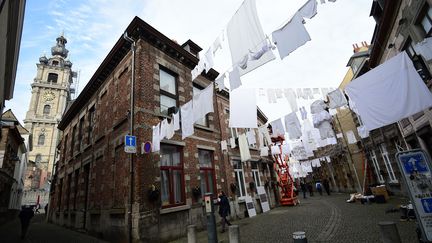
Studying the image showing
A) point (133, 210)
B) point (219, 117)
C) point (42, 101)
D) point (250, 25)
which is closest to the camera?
point (250, 25)

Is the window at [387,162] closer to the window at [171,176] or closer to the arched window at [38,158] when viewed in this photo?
the window at [171,176]

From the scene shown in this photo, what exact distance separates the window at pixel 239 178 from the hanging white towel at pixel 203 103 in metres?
7.82

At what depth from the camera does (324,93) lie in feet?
33.7

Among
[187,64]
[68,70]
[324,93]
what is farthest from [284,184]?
[68,70]

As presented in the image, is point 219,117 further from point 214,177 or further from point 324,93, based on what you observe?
point 324,93

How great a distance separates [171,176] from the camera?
935 cm

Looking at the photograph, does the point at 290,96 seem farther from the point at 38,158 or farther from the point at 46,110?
the point at 46,110

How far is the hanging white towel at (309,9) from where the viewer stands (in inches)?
192

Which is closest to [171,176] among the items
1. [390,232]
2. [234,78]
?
[234,78]

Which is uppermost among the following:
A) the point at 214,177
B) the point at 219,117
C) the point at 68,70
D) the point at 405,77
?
the point at 68,70

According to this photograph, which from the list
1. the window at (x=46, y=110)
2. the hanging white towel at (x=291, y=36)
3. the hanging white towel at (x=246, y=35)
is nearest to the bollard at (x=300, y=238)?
the hanging white towel at (x=291, y=36)

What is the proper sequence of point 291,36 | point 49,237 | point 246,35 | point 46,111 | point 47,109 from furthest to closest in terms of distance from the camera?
point 47,109 → point 46,111 → point 49,237 → point 246,35 → point 291,36

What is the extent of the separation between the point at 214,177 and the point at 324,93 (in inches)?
270

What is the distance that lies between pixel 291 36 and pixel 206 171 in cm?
810
